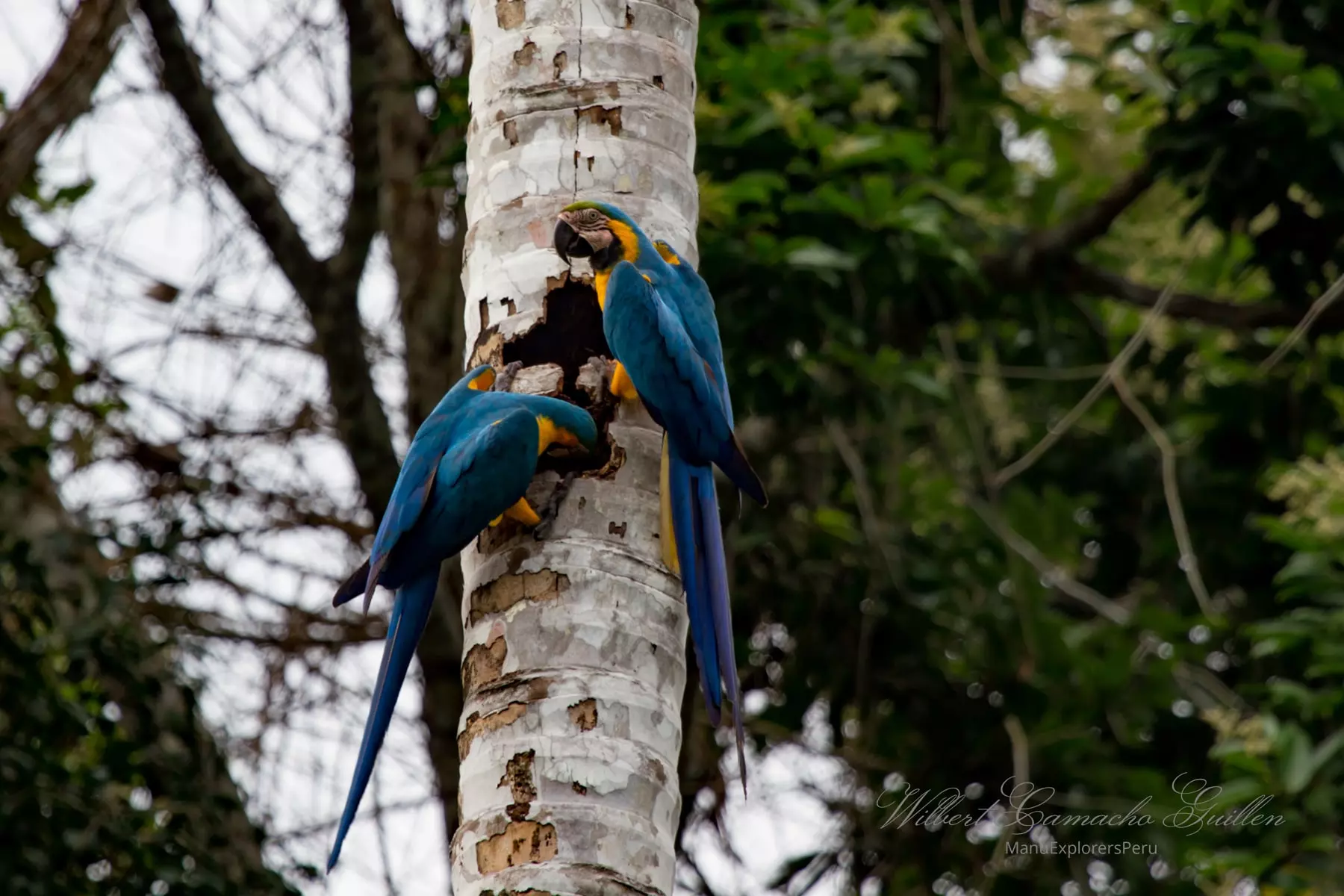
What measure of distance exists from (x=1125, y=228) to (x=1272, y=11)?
2.06m

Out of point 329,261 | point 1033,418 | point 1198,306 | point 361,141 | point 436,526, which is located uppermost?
point 1033,418

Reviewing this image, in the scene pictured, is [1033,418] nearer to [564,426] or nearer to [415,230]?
[415,230]

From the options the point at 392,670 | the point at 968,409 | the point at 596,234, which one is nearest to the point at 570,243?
the point at 596,234

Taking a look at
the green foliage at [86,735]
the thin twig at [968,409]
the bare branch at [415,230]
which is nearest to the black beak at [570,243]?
the green foliage at [86,735]

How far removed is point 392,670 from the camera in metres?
2.14

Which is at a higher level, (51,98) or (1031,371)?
(1031,371)

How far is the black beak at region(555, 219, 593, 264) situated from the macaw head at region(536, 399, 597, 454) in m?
0.20

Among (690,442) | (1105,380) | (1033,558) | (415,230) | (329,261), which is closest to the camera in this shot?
(690,442)

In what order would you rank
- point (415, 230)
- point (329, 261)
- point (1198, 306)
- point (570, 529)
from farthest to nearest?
point (1198, 306) → point (415, 230) → point (329, 261) → point (570, 529)

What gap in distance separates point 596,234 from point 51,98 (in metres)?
2.12

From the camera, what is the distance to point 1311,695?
3.70 metres

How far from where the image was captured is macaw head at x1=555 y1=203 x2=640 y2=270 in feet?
7.22

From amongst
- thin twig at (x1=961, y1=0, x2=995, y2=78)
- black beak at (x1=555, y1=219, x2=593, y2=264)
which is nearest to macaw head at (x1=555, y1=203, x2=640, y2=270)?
black beak at (x1=555, y1=219, x2=593, y2=264)

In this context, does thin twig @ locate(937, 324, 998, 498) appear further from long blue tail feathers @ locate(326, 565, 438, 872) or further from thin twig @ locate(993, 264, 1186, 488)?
long blue tail feathers @ locate(326, 565, 438, 872)
